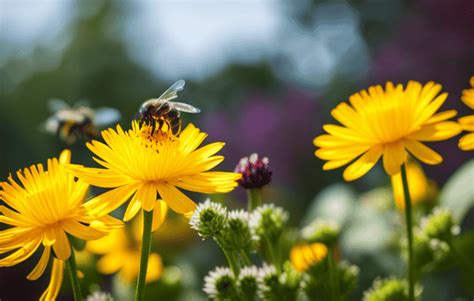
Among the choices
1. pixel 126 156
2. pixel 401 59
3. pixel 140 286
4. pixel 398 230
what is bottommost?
pixel 140 286

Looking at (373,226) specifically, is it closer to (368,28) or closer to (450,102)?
(450,102)

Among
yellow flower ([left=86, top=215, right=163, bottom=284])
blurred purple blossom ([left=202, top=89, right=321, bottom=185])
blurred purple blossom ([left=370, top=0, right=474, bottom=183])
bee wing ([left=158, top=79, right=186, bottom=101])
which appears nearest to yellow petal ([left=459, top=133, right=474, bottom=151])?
bee wing ([left=158, top=79, right=186, bottom=101])

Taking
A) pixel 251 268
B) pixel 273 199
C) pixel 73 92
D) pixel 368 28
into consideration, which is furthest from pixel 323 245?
pixel 73 92

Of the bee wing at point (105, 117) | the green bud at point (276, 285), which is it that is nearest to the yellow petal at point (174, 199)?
the green bud at point (276, 285)

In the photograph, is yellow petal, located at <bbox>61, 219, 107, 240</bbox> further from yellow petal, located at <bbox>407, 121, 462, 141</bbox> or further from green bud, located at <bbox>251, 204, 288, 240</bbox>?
yellow petal, located at <bbox>407, 121, 462, 141</bbox>

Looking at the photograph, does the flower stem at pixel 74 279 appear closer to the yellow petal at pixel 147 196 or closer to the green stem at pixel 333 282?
the yellow petal at pixel 147 196

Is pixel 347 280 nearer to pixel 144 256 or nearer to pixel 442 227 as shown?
pixel 442 227

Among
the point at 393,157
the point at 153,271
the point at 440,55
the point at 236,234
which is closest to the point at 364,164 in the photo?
the point at 393,157
